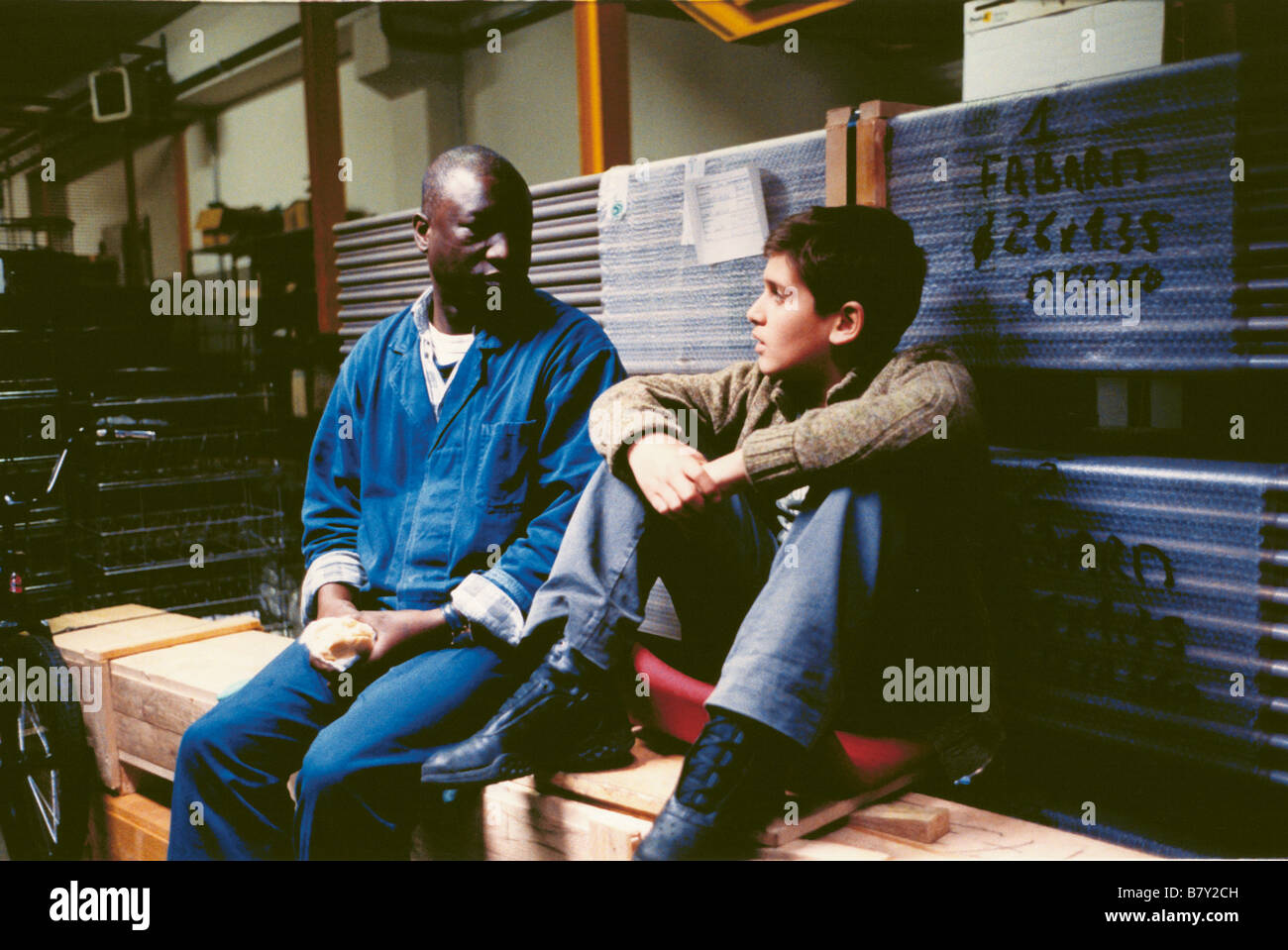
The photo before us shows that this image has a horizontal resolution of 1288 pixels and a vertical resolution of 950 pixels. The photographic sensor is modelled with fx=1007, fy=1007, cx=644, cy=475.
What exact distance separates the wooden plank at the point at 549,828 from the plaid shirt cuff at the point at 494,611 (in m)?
0.27

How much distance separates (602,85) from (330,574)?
2038 millimetres

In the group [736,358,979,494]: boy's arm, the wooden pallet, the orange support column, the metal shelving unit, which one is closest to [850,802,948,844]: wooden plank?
the wooden pallet

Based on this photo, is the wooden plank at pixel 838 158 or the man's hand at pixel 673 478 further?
the wooden plank at pixel 838 158

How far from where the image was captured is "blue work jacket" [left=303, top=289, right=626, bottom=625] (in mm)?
1979

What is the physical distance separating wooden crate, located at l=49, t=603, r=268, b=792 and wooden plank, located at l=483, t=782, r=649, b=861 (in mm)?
1454

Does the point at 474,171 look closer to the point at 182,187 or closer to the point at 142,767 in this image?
the point at 142,767

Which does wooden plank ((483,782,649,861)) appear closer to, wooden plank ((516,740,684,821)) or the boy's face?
wooden plank ((516,740,684,821))

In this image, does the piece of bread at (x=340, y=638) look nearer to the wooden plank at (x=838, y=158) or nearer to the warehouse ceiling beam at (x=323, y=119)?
the wooden plank at (x=838, y=158)

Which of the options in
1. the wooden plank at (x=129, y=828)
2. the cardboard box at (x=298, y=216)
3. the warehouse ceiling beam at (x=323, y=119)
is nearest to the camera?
the wooden plank at (x=129, y=828)

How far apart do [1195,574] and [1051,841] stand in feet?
1.55

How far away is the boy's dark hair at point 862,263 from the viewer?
5.56ft

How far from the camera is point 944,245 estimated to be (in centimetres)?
186

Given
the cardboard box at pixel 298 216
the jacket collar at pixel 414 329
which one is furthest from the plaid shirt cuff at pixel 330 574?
the cardboard box at pixel 298 216
